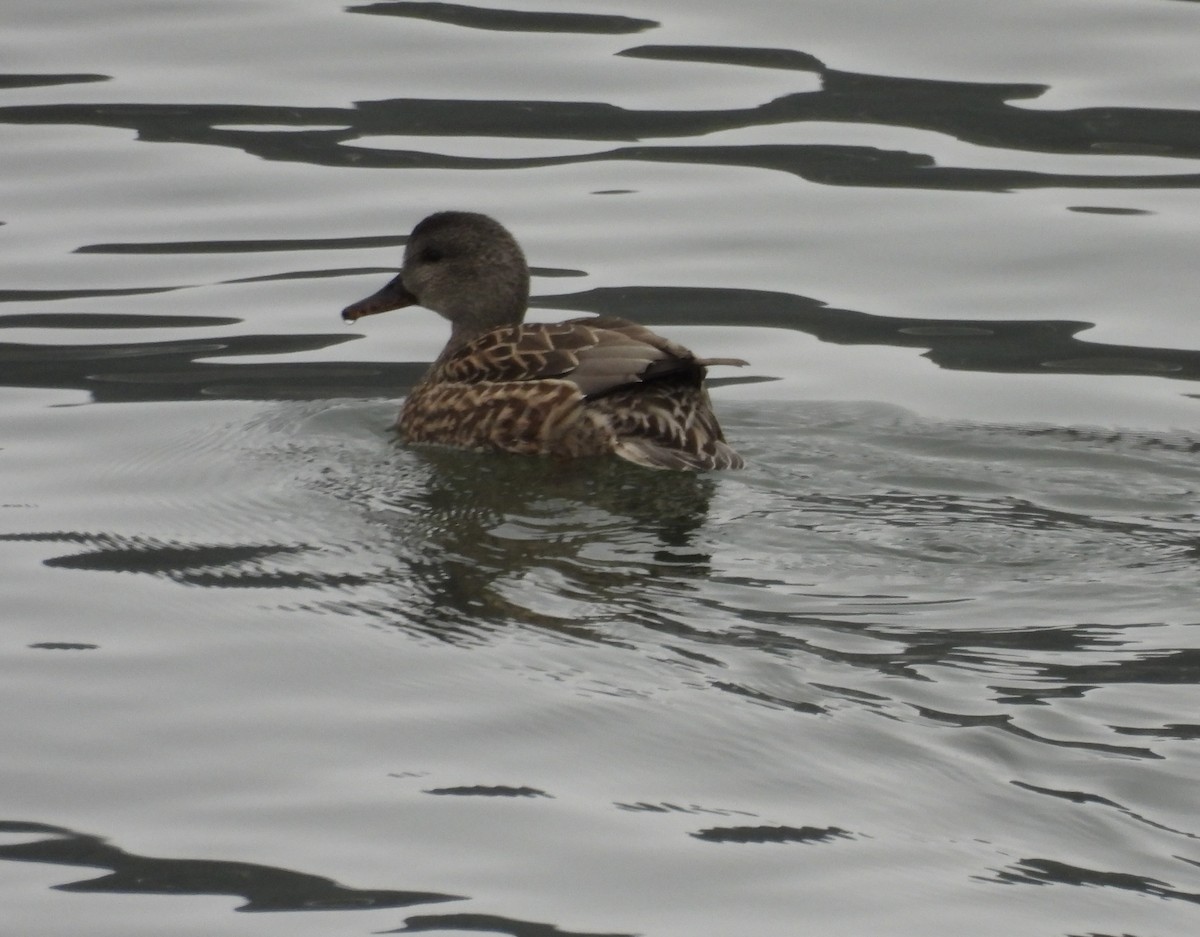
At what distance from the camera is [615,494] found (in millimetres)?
8328

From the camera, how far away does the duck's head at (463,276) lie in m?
9.93

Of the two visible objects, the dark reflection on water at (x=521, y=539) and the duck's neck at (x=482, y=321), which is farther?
the duck's neck at (x=482, y=321)

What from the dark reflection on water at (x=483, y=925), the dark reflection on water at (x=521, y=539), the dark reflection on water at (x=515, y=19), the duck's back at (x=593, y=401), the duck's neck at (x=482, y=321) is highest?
the dark reflection on water at (x=515, y=19)

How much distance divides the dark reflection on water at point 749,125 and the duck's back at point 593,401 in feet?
14.9

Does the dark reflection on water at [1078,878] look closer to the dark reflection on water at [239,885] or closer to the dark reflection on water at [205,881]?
the dark reflection on water at [239,885]

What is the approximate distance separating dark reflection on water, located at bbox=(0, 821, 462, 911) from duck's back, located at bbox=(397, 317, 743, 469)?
148 inches

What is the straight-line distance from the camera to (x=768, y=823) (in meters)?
5.29

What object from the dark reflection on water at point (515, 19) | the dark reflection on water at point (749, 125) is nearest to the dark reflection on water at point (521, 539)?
the dark reflection on water at point (749, 125)

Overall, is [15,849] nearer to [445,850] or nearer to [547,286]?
[445,850]

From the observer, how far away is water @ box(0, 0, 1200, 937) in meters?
5.17

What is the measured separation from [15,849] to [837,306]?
22.1ft

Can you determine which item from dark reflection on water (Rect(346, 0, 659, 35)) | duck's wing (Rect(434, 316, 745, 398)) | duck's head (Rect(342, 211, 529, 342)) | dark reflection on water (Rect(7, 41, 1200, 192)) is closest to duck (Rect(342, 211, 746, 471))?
A: duck's wing (Rect(434, 316, 745, 398))

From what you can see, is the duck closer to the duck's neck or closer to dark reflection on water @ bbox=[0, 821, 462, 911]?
the duck's neck

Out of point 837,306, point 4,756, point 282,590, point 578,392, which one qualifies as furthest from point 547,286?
point 4,756
